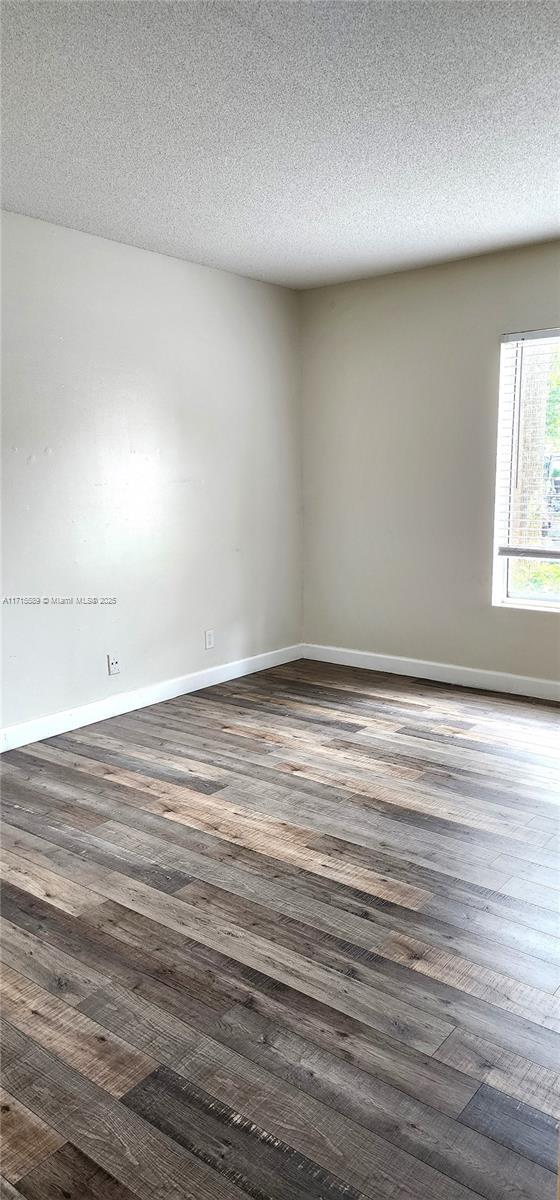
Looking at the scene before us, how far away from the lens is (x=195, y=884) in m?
2.59

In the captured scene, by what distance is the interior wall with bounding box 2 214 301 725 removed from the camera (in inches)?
151

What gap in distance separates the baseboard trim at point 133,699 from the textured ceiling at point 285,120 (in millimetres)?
2433

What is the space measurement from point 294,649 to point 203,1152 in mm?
4203

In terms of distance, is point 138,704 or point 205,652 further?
point 205,652

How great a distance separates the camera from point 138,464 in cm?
440

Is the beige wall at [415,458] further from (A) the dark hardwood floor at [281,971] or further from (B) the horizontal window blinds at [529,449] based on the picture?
(A) the dark hardwood floor at [281,971]

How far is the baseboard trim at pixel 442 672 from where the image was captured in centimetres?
464

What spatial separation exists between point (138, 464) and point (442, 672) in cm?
229

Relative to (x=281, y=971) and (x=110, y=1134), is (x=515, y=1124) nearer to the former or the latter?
(x=281, y=971)

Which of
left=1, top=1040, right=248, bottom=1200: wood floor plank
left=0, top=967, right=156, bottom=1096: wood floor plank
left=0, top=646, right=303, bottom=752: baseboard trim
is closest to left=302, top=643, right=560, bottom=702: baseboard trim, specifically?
left=0, top=646, right=303, bottom=752: baseboard trim

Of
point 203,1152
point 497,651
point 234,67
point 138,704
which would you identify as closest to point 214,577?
point 138,704

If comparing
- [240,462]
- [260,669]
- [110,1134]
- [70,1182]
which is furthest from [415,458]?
[70,1182]

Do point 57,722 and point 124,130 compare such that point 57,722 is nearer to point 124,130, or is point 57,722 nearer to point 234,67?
point 124,130

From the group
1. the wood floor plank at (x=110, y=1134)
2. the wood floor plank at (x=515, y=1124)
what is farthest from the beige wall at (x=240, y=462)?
the wood floor plank at (x=515, y=1124)
